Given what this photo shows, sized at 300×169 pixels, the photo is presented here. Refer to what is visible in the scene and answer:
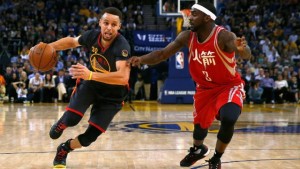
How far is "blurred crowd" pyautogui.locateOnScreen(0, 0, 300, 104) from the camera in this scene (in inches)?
722

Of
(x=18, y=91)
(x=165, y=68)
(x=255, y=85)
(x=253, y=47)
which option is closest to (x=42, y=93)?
(x=18, y=91)

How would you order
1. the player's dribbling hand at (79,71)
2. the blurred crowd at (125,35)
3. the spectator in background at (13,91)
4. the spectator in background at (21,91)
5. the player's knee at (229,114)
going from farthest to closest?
the blurred crowd at (125,35), the spectator in background at (13,91), the spectator in background at (21,91), the player's knee at (229,114), the player's dribbling hand at (79,71)

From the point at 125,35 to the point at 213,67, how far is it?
16.2 meters

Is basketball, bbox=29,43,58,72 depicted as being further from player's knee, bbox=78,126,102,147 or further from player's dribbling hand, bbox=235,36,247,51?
player's dribbling hand, bbox=235,36,247,51

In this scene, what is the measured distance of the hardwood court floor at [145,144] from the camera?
6.33 metres

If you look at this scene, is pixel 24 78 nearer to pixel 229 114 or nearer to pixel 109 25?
pixel 109 25

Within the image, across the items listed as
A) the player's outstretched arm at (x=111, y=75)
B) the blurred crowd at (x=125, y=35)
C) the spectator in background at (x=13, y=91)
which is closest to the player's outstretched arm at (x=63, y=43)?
the player's outstretched arm at (x=111, y=75)

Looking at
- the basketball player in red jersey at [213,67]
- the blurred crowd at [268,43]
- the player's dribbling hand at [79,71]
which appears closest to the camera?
the player's dribbling hand at [79,71]

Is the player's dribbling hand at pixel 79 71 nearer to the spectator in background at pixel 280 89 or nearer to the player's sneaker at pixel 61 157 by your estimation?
the player's sneaker at pixel 61 157

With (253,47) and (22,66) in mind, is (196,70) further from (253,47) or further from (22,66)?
(253,47)

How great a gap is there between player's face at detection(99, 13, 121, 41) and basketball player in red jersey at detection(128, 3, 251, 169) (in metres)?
0.40

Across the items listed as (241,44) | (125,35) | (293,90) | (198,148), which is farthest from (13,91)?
(241,44)

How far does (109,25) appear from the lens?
5.89m

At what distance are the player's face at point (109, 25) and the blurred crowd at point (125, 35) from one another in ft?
34.0
